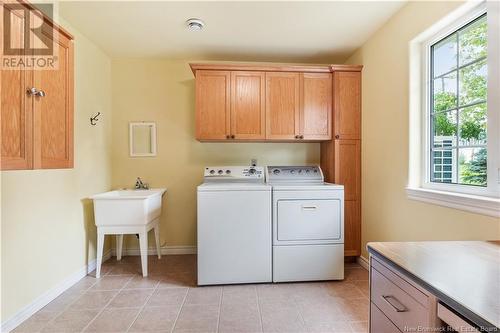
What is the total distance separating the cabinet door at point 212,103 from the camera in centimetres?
265

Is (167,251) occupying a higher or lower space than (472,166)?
lower

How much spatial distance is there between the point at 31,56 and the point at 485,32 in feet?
8.23

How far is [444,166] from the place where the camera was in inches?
71.6

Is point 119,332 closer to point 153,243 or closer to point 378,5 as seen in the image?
point 153,243

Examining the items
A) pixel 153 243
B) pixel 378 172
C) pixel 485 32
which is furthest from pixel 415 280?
pixel 153 243

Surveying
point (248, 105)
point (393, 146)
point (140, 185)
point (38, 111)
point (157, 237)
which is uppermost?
point (248, 105)

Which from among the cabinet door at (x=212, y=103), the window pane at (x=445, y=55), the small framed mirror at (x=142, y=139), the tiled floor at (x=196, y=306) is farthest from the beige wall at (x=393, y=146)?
the small framed mirror at (x=142, y=139)

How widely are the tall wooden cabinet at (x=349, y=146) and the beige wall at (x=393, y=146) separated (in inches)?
2.8

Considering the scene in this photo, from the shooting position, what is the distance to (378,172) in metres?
2.43

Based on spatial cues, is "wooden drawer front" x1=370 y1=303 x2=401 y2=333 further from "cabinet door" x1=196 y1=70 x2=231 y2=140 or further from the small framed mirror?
the small framed mirror

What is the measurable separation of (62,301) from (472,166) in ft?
10.3

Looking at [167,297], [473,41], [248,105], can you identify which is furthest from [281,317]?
[473,41]

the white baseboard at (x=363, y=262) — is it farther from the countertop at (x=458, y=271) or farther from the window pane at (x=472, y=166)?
the countertop at (x=458, y=271)

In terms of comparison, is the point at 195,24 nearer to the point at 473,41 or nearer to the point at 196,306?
the point at 473,41
